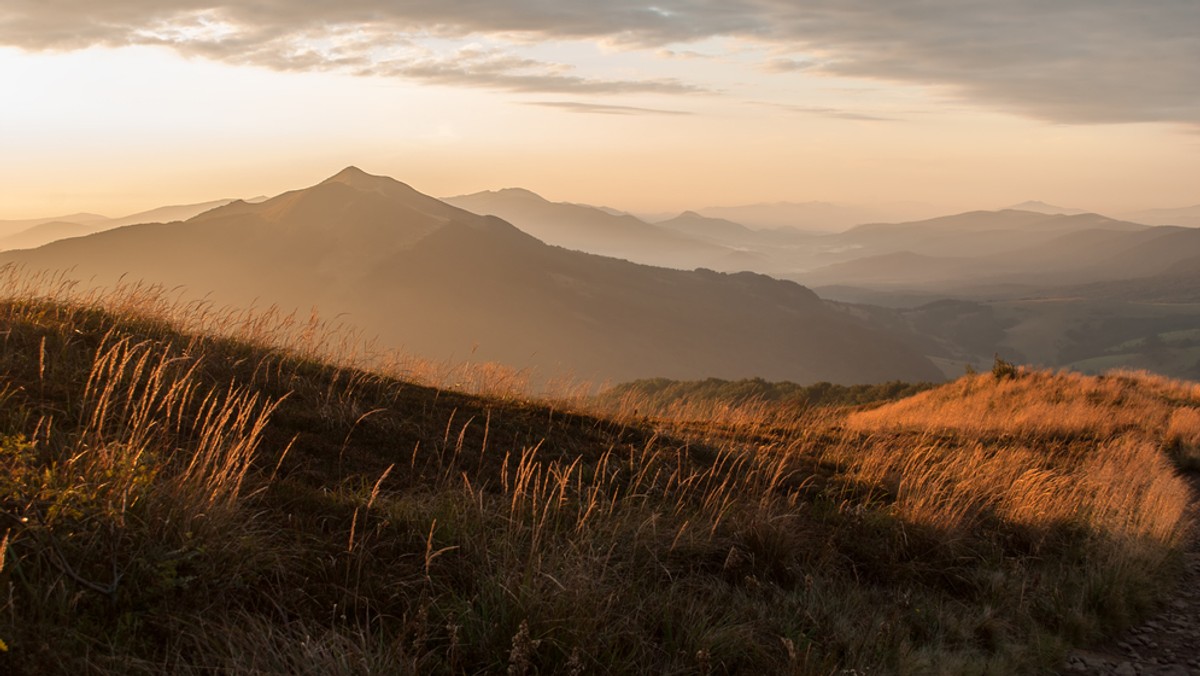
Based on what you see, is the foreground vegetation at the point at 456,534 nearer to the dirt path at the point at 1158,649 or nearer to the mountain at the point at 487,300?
the dirt path at the point at 1158,649

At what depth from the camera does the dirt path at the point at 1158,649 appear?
5.62 metres

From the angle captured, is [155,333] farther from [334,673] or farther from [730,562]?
[730,562]

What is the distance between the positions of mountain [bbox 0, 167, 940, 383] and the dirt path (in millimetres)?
129937

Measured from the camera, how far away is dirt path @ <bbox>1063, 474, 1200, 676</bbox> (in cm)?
562

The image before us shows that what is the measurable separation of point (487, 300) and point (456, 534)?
16472cm

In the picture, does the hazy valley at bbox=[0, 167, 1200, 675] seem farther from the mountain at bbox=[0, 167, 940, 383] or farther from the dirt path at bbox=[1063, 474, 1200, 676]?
the mountain at bbox=[0, 167, 940, 383]

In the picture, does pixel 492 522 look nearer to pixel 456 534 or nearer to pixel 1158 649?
pixel 456 534

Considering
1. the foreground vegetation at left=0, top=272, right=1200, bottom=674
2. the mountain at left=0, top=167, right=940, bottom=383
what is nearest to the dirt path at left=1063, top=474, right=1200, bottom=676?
the foreground vegetation at left=0, top=272, right=1200, bottom=674

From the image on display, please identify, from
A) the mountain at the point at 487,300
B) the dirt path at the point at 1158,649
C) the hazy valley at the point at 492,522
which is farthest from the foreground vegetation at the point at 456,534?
the mountain at the point at 487,300

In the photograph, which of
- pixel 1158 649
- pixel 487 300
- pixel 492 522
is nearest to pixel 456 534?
pixel 492 522

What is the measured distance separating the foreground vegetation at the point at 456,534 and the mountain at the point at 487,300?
128 m

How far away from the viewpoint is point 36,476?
12.4ft

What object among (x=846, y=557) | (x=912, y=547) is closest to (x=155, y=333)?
(x=846, y=557)

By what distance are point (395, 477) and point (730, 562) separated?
2778mm
